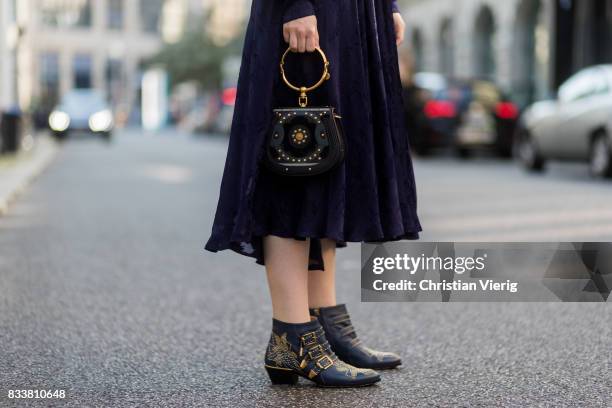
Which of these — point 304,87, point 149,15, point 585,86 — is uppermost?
point 149,15

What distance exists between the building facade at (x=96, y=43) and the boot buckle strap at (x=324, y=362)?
259ft

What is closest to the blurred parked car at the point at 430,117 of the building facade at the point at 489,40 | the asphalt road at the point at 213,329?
the building facade at the point at 489,40

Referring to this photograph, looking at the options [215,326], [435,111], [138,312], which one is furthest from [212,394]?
[435,111]

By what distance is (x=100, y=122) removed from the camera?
1368 inches

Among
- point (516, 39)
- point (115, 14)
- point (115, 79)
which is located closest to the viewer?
point (516, 39)

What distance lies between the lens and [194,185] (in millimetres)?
13953

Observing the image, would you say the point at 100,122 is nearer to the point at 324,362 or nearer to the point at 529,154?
the point at 529,154

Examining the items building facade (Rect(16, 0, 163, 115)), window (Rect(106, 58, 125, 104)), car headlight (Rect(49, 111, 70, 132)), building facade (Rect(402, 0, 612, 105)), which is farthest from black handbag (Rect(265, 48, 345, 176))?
window (Rect(106, 58, 125, 104))

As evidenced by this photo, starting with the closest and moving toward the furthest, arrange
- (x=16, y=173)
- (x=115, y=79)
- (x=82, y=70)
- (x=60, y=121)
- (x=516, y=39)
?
1. (x=16, y=173)
2. (x=516, y=39)
3. (x=60, y=121)
4. (x=82, y=70)
5. (x=115, y=79)

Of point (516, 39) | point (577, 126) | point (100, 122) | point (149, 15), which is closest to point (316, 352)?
point (577, 126)

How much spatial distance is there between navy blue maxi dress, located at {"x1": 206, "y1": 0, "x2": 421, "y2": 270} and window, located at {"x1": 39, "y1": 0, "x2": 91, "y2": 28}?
82.1 meters

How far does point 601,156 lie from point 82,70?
243 ft

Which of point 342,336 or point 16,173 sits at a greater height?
point 342,336

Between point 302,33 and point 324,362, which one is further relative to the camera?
point 324,362
